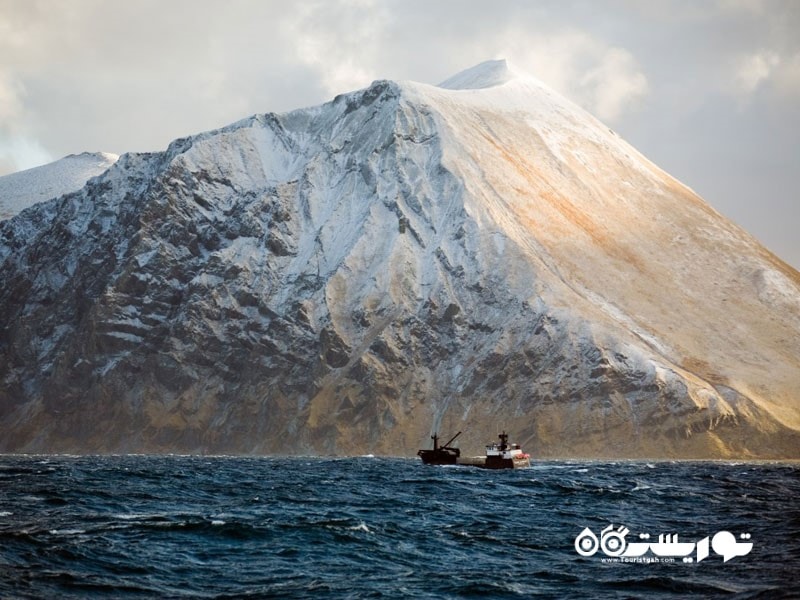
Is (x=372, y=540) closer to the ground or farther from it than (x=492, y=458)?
closer to the ground

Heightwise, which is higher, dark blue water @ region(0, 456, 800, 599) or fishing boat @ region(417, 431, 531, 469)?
fishing boat @ region(417, 431, 531, 469)

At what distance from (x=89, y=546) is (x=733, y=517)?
40.5 m

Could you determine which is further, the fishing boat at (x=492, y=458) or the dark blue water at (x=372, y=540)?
the fishing boat at (x=492, y=458)

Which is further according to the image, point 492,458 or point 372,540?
point 492,458

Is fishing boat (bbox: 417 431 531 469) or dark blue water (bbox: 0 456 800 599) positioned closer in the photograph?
dark blue water (bbox: 0 456 800 599)

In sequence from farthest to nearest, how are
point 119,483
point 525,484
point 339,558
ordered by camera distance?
point 525,484 → point 119,483 → point 339,558

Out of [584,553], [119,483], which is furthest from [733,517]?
[119,483]

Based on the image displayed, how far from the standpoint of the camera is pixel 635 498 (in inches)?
3716

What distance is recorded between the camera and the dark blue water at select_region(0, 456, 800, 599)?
50.0 meters

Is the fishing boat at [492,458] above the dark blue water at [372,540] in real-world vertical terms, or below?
above

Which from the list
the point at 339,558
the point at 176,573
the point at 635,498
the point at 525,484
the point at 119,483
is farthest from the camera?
the point at 525,484

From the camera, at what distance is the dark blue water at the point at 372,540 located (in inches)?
1969

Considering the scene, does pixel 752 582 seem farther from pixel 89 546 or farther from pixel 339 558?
pixel 89 546

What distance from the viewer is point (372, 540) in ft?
212
